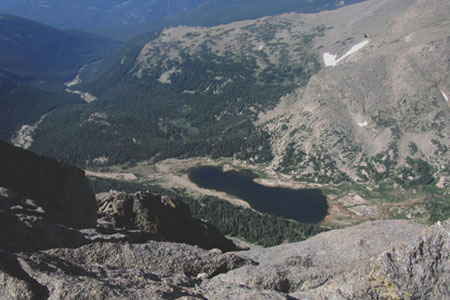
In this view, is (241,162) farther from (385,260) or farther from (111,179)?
(385,260)

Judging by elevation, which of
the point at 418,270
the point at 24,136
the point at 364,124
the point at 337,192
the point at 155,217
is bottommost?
the point at 337,192

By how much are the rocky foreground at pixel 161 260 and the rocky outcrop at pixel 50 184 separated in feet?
0.25

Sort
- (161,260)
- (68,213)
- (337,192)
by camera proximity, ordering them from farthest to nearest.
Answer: (337,192) < (68,213) < (161,260)

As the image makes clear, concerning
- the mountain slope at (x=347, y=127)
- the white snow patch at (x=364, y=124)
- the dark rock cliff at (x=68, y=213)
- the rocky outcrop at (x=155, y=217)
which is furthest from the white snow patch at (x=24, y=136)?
the dark rock cliff at (x=68, y=213)

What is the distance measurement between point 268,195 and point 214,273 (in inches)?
3256

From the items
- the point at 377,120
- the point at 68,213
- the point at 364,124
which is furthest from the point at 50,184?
the point at 377,120

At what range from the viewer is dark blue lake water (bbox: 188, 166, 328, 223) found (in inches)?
3551

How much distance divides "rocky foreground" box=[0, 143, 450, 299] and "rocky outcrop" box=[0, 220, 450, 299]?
1.6 inches

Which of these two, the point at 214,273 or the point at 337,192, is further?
the point at 337,192

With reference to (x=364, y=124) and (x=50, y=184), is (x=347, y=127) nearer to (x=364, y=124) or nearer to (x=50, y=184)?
(x=364, y=124)

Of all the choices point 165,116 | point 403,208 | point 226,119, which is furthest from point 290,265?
point 165,116

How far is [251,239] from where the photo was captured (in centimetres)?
7569

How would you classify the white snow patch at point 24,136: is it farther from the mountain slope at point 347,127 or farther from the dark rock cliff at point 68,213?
the dark rock cliff at point 68,213

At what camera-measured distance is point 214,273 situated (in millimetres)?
18766
